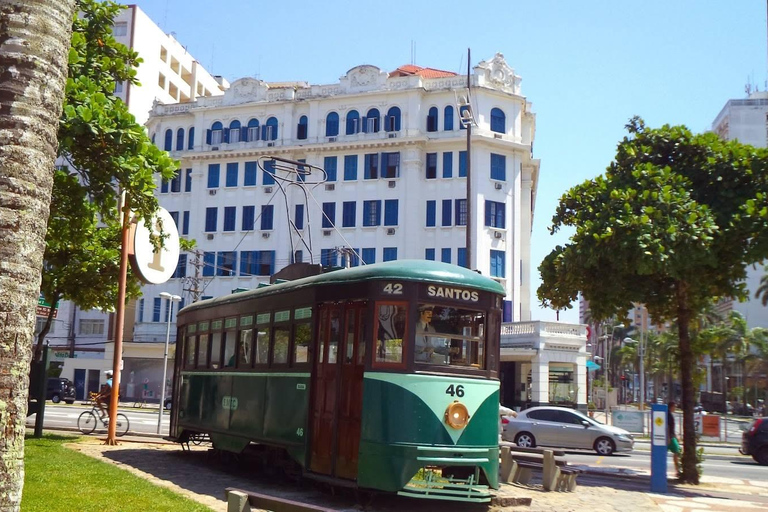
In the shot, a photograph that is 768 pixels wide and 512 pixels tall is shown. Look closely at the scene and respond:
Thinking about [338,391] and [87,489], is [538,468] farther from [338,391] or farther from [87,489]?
[87,489]

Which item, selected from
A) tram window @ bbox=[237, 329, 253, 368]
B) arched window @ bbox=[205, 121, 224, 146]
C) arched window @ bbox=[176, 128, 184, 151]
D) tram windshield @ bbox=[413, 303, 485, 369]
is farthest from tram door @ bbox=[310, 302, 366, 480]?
arched window @ bbox=[176, 128, 184, 151]

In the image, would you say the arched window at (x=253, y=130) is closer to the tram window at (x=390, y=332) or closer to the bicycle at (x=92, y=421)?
the bicycle at (x=92, y=421)

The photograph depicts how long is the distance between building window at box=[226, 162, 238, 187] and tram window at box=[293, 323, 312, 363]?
41.1m

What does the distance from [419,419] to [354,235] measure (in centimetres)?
3902

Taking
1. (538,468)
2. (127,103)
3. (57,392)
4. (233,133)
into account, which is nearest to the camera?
(538,468)

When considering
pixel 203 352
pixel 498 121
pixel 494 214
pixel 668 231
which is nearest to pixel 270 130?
pixel 498 121

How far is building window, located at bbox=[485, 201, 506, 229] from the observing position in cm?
4806

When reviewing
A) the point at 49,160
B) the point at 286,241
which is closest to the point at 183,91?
the point at 286,241

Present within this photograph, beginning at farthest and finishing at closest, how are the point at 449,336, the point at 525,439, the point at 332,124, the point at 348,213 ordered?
1. the point at 332,124
2. the point at 348,213
3. the point at 525,439
4. the point at 449,336

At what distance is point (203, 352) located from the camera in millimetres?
15945

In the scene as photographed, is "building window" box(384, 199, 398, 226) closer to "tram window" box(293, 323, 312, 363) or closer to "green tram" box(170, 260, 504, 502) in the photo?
"green tram" box(170, 260, 504, 502)

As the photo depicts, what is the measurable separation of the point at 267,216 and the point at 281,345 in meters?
39.1

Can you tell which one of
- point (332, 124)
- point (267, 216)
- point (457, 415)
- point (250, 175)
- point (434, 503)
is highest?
point (332, 124)

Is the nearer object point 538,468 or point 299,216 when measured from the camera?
point 538,468
